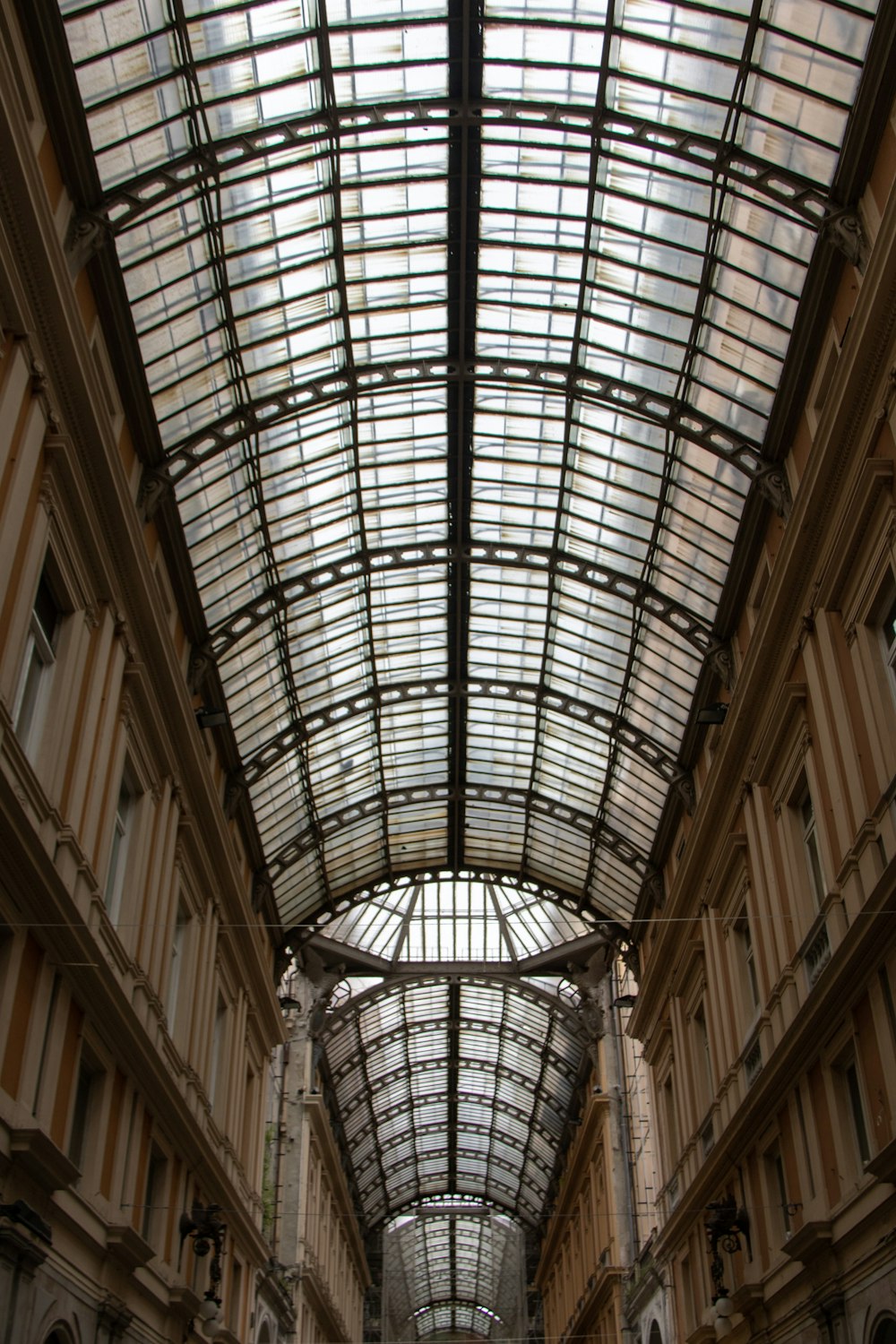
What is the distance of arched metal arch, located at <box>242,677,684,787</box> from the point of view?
1241 inches

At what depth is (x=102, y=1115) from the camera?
1825cm

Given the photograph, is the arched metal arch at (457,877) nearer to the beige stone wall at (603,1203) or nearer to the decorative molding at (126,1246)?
the beige stone wall at (603,1203)

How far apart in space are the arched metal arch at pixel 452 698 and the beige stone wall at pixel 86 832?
18.5 feet

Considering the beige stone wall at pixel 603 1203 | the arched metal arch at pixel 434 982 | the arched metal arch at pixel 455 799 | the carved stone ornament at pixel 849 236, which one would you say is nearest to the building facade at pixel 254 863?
the carved stone ornament at pixel 849 236

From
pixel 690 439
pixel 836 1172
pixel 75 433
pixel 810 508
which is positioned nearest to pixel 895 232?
pixel 810 508

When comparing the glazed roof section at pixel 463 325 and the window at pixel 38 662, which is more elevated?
the glazed roof section at pixel 463 325

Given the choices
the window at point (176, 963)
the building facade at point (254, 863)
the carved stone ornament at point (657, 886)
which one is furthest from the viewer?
the carved stone ornament at point (657, 886)

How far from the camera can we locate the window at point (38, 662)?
16.0m

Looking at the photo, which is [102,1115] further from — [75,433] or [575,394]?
[575,394]

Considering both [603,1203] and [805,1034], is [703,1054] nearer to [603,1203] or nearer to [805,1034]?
[805,1034]

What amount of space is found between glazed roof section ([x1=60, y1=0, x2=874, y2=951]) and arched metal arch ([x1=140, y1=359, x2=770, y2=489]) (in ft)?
0.23

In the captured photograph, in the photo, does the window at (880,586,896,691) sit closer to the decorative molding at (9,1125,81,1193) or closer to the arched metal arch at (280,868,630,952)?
the decorative molding at (9,1125,81,1193)

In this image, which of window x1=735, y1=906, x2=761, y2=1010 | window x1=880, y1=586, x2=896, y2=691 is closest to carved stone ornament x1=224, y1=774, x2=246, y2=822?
window x1=735, y1=906, x2=761, y2=1010

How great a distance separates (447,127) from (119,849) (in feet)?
41.9
